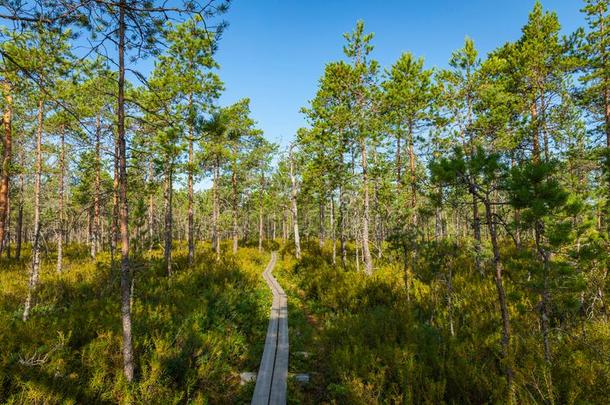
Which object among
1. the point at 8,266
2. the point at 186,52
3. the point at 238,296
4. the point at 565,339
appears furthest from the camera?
the point at 8,266

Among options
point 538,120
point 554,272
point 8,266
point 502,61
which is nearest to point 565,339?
point 554,272

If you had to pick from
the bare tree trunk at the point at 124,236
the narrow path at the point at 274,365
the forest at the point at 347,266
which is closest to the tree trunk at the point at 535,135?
the forest at the point at 347,266

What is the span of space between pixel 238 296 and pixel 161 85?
423 inches

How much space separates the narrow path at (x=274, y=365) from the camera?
232 inches

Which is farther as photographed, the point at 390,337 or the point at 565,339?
the point at 390,337

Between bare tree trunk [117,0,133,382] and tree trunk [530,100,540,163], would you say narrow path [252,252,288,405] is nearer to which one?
bare tree trunk [117,0,133,382]

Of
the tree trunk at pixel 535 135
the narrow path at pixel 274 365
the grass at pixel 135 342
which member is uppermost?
the tree trunk at pixel 535 135

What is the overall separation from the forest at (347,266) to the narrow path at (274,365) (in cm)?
32

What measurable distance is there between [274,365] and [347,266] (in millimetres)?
11678

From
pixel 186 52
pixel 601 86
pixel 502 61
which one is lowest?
pixel 601 86

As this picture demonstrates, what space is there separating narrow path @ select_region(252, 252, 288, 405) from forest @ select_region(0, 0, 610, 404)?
12.6 inches

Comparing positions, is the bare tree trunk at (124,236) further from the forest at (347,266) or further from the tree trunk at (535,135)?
the tree trunk at (535,135)

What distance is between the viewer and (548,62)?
15.4 meters

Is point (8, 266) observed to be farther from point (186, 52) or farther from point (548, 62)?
point (548, 62)
